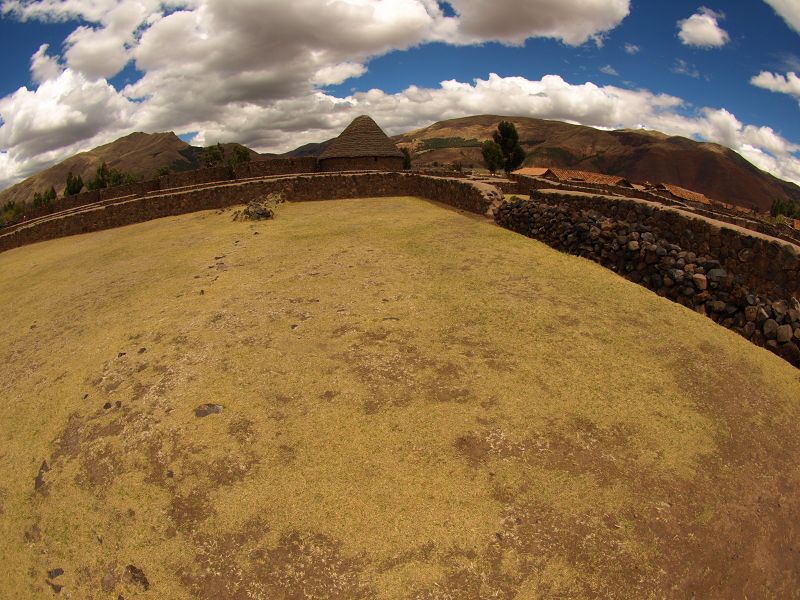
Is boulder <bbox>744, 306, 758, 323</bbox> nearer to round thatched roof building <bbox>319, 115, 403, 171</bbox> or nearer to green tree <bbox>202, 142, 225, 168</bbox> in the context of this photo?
round thatched roof building <bbox>319, 115, 403, 171</bbox>

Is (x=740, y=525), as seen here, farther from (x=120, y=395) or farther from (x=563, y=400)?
(x=120, y=395)

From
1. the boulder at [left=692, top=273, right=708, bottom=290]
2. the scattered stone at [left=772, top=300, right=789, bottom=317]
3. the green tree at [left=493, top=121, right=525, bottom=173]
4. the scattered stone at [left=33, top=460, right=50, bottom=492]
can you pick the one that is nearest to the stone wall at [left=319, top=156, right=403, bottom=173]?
the boulder at [left=692, top=273, right=708, bottom=290]

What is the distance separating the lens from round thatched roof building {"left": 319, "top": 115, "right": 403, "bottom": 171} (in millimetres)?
29344

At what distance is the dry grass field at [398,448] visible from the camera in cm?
359

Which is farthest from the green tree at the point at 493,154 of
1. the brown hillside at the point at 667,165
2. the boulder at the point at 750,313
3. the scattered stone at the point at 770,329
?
the brown hillside at the point at 667,165

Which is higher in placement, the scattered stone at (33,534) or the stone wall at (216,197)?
the stone wall at (216,197)

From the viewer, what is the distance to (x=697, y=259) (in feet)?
27.7

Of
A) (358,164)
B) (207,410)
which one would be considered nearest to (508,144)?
(358,164)

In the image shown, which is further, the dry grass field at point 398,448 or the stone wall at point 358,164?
the stone wall at point 358,164

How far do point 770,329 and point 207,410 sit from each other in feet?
26.2

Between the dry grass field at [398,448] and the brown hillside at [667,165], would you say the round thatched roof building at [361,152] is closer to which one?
the dry grass field at [398,448]

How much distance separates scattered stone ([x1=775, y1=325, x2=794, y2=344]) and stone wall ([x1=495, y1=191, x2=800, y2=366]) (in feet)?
0.04

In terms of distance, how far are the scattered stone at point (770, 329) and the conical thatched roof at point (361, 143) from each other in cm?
2544

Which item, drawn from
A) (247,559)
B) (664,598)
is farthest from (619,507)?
(247,559)
